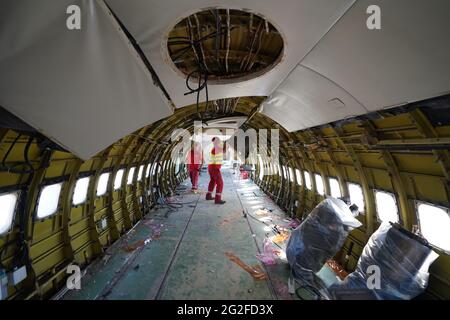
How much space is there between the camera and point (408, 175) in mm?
3906

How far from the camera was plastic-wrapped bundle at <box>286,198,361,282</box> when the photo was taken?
472 centimetres

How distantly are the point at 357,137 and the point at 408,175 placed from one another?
1100mm

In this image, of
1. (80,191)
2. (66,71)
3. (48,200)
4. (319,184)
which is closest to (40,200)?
(48,200)

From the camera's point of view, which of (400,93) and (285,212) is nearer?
(400,93)

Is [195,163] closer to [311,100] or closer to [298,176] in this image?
[298,176]

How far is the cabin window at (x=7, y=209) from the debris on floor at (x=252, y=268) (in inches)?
184

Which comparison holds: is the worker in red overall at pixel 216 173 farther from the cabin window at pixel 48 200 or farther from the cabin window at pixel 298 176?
the cabin window at pixel 48 200

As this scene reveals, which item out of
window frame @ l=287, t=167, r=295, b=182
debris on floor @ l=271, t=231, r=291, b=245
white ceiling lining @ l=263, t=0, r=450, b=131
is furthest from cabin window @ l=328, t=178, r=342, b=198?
white ceiling lining @ l=263, t=0, r=450, b=131

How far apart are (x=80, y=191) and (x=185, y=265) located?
3.25m

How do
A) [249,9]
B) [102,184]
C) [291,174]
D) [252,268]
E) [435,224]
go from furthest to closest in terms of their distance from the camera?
[291,174] < [102,184] < [252,268] < [435,224] < [249,9]

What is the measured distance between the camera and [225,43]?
3.56 metres

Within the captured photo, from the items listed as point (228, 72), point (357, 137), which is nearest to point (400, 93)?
point (357, 137)
